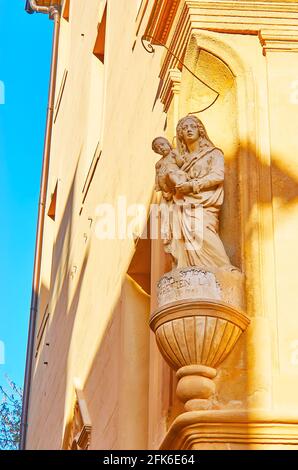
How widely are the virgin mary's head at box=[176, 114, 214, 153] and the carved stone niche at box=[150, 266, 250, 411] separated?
1.11 m

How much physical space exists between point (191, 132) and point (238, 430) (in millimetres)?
2145

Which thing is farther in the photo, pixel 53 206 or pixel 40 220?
pixel 40 220

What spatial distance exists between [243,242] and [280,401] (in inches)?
44.1

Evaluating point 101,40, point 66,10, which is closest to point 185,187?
point 101,40

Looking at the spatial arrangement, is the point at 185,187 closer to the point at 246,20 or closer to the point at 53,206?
the point at 246,20

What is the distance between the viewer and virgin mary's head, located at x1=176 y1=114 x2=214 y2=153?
8.18m

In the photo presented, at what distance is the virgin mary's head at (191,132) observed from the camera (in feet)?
26.8

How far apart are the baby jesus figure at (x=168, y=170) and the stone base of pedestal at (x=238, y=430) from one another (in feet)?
5.25

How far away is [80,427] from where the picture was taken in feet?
42.0

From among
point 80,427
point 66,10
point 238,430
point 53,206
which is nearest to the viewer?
point 238,430

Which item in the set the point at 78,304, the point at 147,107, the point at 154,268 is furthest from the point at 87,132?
the point at 154,268

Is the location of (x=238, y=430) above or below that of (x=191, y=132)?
below

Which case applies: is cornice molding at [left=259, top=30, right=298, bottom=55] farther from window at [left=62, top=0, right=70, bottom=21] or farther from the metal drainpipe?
window at [left=62, top=0, right=70, bottom=21]

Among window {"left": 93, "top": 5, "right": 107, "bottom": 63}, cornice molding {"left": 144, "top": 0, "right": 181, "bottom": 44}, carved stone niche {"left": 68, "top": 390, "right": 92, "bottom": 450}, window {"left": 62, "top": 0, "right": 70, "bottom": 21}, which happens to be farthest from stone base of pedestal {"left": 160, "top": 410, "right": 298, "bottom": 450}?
window {"left": 62, "top": 0, "right": 70, "bottom": 21}
